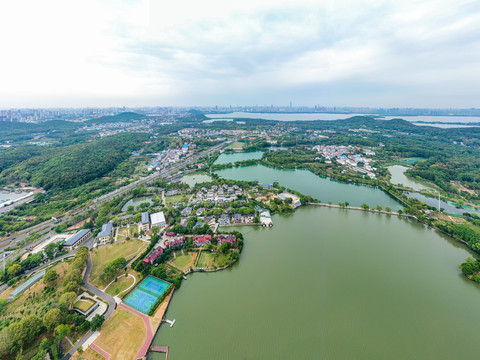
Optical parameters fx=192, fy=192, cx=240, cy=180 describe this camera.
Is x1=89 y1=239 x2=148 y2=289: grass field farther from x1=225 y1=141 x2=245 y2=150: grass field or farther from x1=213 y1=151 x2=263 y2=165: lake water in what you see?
x1=225 y1=141 x2=245 y2=150: grass field

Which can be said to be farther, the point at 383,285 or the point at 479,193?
the point at 479,193

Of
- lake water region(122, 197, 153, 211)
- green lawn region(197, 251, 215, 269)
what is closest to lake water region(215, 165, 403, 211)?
lake water region(122, 197, 153, 211)

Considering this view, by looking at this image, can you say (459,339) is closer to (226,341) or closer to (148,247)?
(226,341)

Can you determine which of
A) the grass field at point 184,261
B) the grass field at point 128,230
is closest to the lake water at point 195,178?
the grass field at point 128,230

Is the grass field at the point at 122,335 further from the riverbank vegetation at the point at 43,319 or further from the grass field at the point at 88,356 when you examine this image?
the riverbank vegetation at the point at 43,319

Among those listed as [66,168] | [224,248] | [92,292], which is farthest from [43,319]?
[66,168]

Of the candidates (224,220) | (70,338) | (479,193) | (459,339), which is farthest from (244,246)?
(479,193)

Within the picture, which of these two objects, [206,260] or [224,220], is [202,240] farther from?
[224,220]
